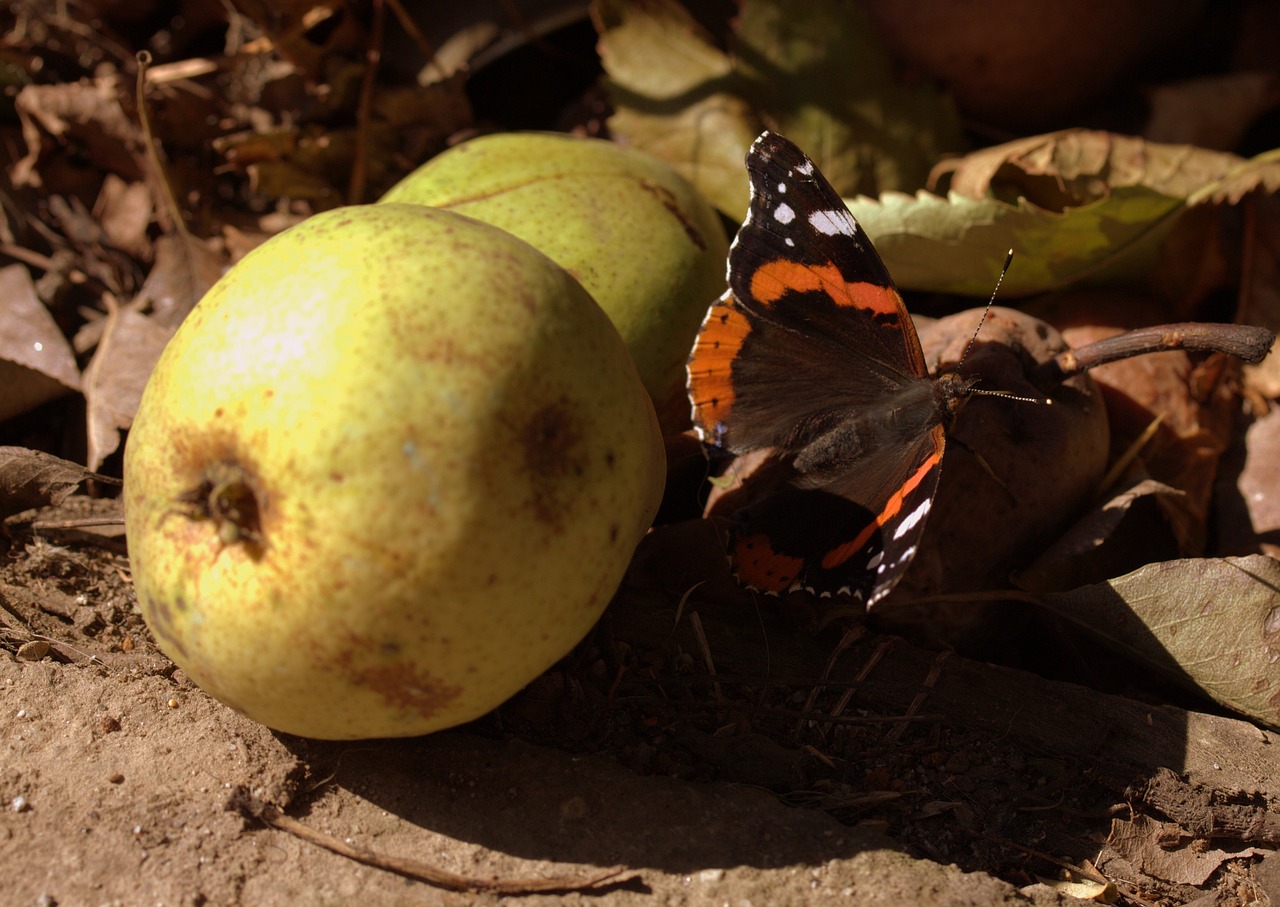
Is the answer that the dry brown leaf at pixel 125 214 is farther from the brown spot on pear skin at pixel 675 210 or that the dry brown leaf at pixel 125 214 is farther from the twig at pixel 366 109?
the brown spot on pear skin at pixel 675 210

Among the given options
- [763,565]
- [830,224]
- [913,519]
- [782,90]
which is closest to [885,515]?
[913,519]

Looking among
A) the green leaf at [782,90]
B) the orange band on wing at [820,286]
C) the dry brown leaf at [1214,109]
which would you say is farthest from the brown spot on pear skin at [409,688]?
the dry brown leaf at [1214,109]

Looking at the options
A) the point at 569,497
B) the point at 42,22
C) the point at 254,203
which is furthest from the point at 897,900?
the point at 42,22

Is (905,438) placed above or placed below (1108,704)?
above

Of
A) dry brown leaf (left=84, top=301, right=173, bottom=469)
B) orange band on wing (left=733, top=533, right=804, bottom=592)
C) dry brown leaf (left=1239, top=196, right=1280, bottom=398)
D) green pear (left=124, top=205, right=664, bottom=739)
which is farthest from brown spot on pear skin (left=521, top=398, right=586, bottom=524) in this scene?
dry brown leaf (left=1239, top=196, right=1280, bottom=398)

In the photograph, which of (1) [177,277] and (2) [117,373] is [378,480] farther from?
(1) [177,277]

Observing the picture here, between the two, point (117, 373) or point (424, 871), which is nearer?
point (424, 871)

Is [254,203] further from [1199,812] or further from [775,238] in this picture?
[1199,812]

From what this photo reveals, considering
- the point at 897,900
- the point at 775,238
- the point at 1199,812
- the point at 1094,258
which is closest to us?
the point at 897,900
